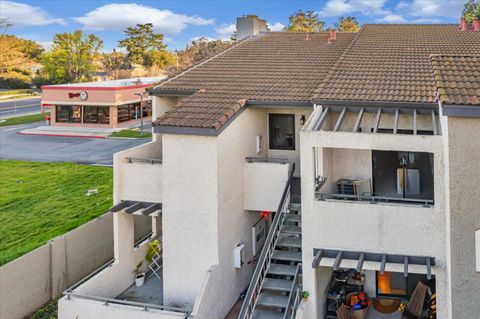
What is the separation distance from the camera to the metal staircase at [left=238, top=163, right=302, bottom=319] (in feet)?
A: 42.0

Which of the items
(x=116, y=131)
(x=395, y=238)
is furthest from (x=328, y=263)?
(x=116, y=131)

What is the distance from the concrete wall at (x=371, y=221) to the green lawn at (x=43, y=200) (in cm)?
1125

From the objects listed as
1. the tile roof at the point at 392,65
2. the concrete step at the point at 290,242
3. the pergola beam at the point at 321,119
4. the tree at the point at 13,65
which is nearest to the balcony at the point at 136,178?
the concrete step at the point at 290,242

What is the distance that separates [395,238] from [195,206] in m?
5.50

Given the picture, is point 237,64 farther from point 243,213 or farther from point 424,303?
point 424,303

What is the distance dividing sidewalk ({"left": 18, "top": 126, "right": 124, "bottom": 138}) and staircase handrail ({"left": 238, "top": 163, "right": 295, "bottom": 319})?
32.3 meters

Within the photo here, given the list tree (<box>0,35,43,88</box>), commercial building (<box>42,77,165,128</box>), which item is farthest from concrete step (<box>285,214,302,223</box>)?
tree (<box>0,35,43,88</box>)

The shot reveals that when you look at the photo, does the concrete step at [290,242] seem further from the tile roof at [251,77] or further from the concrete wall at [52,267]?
the concrete wall at [52,267]

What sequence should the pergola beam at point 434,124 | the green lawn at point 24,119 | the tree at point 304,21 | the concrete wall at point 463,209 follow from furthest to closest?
the tree at point 304,21 < the green lawn at point 24,119 < the pergola beam at point 434,124 < the concrete wall at point 463,209

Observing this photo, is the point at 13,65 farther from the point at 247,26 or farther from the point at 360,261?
the point at 360,261

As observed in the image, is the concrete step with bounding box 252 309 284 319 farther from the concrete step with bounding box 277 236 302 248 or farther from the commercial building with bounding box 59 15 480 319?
the concrete step with bounding box 277 236 302 248

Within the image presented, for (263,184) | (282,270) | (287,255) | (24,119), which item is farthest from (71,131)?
(282,270)

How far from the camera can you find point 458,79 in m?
10.7

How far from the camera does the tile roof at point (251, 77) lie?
47.5 feet
